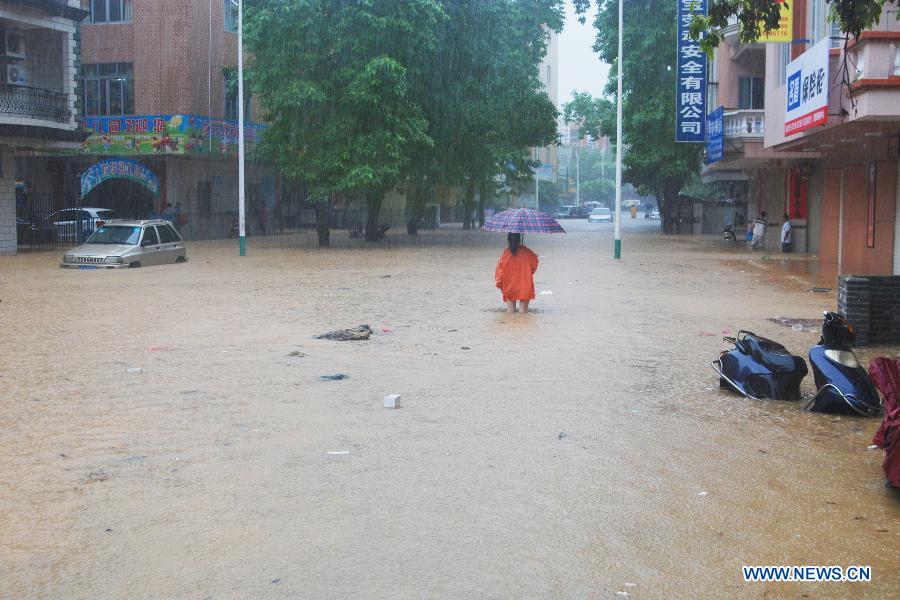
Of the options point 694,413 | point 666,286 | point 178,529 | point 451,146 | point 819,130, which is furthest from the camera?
point 451,146

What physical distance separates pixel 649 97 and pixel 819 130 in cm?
2685

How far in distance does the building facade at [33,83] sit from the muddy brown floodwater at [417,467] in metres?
17.0

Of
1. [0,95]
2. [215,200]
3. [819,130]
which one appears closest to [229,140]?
[215,200]

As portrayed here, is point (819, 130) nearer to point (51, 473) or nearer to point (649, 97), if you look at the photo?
point (51, 473)

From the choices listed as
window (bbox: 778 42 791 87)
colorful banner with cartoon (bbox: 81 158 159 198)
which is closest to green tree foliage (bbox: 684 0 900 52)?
window (bbox: 778 42 791 87)

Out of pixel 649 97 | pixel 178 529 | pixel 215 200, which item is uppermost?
pixel 649 97

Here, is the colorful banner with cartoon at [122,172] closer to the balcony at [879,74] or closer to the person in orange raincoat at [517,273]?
the person in orange raincoat at [517,273]

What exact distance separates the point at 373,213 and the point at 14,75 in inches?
562


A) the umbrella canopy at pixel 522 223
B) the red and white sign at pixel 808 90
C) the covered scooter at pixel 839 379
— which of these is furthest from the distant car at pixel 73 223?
the covered scooter at pixel 839 379

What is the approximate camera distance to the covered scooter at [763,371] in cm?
909

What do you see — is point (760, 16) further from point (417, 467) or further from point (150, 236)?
point (150, 236)

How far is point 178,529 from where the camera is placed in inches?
214

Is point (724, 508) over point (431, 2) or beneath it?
beneath
